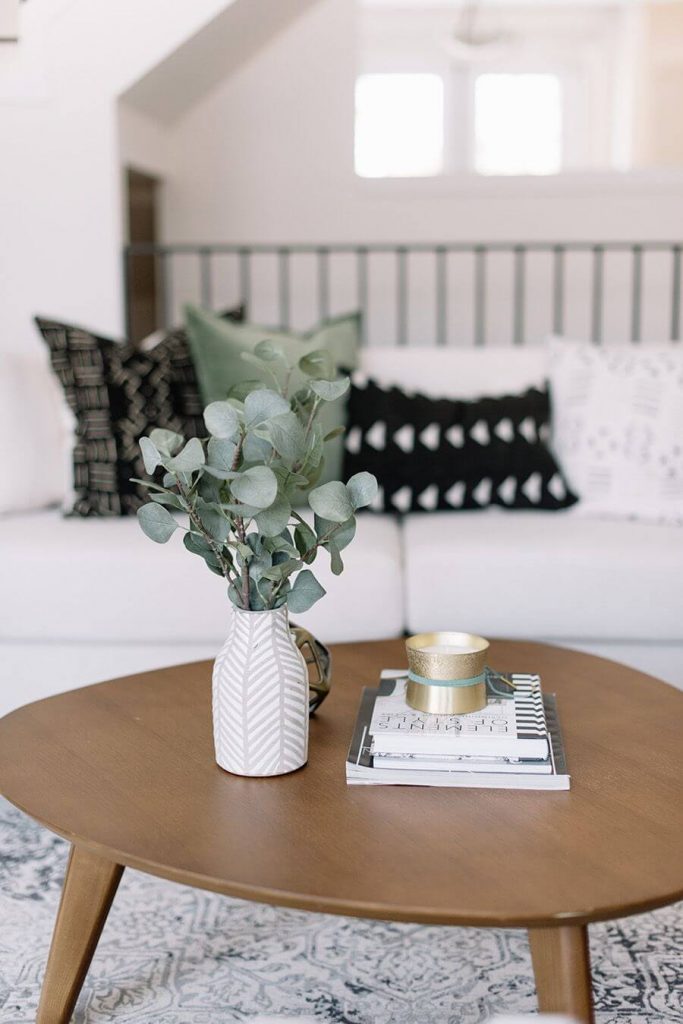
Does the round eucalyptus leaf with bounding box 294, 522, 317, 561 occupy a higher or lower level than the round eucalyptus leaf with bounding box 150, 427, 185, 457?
lower

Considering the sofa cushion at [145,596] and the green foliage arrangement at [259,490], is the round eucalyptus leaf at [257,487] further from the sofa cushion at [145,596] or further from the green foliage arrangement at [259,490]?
the sofa cushion at [145,596]

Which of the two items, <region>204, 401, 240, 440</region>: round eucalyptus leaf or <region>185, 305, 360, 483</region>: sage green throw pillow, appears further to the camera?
<region>185, 305, 360, 483</region>: sage green throw pillow

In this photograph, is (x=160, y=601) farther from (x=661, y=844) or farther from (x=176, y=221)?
(x=176, y=221)

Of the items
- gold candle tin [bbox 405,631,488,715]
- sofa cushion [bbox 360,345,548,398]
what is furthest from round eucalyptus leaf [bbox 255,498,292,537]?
sofa cushion [bbox 360,345,548,398]

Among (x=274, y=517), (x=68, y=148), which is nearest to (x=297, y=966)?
(x=274, y=517)

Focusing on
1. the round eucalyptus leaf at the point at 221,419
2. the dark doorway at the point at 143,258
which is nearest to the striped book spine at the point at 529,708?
the round eucalyptus leaf at the point at 221,419

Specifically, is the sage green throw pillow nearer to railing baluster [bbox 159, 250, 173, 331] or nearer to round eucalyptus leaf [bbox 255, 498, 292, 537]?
round eucalyptus leaf [bbox 255, 498, 292, 537]

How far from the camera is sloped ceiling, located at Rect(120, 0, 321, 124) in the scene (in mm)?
3744

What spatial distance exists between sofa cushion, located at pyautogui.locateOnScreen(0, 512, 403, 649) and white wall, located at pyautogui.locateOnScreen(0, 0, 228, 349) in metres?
1.67

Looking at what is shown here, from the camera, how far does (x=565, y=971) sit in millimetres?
1060

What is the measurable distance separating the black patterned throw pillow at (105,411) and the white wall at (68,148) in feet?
4.04

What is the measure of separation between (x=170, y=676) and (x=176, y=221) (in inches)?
168

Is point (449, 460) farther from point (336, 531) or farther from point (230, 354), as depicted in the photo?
point (336, 531)

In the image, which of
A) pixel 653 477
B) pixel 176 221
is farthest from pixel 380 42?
pixel 653 477
